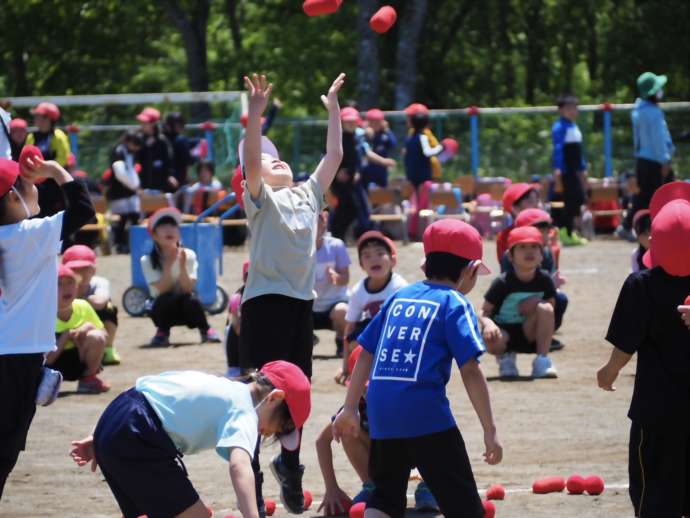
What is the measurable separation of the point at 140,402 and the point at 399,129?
20.3 metres

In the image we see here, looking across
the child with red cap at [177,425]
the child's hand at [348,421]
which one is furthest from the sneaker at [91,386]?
the child with red cap at [177,425]

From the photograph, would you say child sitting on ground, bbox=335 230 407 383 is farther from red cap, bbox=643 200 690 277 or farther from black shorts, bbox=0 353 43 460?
red cap, bbox=643 200 690 277

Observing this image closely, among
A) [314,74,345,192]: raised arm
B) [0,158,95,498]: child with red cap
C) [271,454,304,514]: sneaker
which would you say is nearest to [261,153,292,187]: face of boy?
[314,74,345,192]: raised arm

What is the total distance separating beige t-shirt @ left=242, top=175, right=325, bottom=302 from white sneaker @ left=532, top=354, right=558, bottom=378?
13.6 feet

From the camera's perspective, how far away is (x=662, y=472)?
19.3 ft

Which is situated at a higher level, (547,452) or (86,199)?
(86,199)

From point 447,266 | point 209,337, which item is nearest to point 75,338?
point 209,337

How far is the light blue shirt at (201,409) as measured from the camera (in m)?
5.28

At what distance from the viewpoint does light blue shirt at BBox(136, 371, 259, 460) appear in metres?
5.28

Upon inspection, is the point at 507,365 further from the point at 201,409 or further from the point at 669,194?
the point at 201,409

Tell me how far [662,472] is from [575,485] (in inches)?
62.4

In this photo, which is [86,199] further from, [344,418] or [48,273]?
[344,418]

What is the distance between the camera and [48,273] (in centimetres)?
634

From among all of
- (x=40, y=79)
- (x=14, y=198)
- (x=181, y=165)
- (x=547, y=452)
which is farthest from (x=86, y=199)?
(x=40, y=79)
